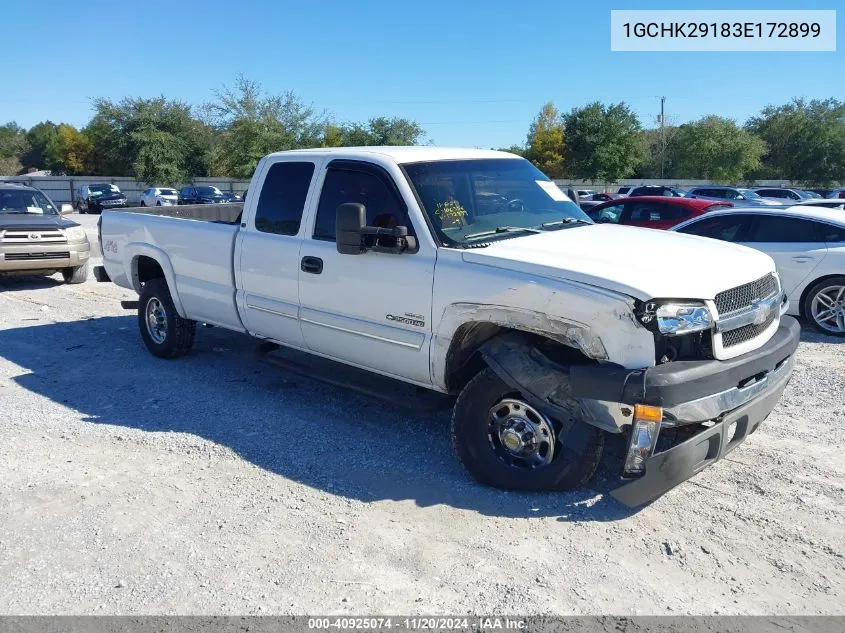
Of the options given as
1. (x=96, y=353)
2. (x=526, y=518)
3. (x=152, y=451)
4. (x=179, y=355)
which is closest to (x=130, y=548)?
(x=152, y=451)

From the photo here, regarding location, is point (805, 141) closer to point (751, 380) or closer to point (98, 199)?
point (98, 199)

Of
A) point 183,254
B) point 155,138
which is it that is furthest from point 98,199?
point 183,254

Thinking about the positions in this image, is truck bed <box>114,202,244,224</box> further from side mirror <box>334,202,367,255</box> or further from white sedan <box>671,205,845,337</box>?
white sedan <box>671,205,845,337</box>

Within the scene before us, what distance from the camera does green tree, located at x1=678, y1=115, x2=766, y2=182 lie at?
162 ft

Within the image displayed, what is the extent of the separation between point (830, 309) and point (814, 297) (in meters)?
0.23

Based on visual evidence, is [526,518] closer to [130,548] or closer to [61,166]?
[130,548]

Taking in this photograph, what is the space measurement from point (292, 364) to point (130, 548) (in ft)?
7.43

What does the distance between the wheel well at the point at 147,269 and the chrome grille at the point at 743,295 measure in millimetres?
5724

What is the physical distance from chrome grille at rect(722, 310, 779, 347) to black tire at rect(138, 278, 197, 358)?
5.26 m

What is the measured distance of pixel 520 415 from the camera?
4.39 meters

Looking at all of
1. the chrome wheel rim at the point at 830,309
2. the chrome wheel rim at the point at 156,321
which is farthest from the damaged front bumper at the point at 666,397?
the chrome wheel rim at the point at 830,309

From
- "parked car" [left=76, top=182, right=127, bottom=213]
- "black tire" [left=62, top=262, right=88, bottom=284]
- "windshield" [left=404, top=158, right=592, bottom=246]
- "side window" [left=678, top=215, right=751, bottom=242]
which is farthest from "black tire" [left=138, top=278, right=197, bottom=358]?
"parked car" [left=76, top=182, right=127, bottom=213]

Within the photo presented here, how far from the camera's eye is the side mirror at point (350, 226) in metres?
4.74

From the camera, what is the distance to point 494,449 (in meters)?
4.52
